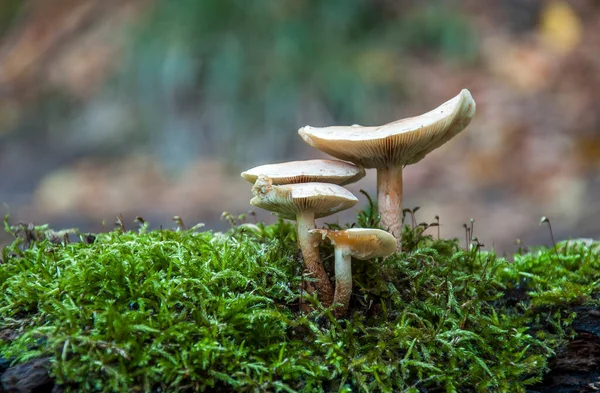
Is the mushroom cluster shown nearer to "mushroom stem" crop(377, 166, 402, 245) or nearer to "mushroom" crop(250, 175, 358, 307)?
"mushroom" crop(250, 175, 358, 307)

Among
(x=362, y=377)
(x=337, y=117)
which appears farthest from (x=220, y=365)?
(x=337, y=117)

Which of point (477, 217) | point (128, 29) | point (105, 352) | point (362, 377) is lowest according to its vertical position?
point (362, 377)

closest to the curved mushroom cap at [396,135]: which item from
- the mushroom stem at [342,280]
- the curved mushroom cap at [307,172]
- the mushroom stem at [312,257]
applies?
the curved mushroom cap at [307,172]

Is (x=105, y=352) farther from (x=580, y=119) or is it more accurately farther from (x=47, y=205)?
(x=580, y=119)

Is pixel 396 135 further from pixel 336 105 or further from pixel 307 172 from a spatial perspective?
pixel 336 105

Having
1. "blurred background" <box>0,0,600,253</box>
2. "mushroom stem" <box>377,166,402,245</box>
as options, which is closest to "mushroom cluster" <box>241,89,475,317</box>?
"mushroom stem" <box>377,166,402,245</box>

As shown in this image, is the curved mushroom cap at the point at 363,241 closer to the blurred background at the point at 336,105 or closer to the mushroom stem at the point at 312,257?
the mushroom stem at the point at 312,257
